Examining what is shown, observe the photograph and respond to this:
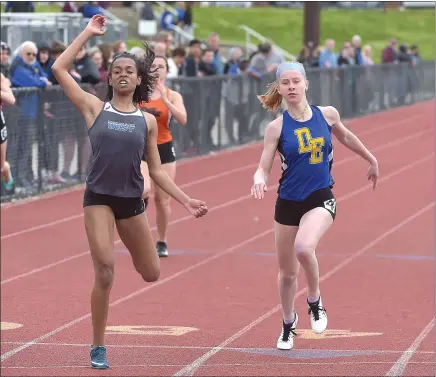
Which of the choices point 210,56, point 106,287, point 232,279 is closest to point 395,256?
point 232,279

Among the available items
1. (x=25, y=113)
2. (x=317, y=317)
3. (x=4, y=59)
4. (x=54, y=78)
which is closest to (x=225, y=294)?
(x=317, y=317)

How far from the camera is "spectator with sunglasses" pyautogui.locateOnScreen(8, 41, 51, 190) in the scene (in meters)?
18.5

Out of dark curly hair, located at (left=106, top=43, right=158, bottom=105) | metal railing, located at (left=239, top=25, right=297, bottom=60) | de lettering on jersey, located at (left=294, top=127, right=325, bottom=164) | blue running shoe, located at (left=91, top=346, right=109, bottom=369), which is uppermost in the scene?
dark curly hair, located at (left=106, top=43, right=158, bottom=105)

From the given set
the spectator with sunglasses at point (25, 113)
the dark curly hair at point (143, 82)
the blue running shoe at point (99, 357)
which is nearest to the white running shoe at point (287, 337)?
the blue running shoe at point (99, 357)

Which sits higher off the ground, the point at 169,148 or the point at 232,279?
the point at 169,148

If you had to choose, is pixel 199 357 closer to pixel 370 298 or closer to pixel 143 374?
pixel 143 374

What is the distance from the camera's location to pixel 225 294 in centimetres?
1231

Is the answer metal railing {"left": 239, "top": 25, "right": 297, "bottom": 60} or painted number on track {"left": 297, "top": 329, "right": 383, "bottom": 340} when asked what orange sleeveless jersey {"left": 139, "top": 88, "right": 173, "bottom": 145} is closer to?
painted number on track {"left": 297, "top": 329, "right": 383, "bottom": 340}

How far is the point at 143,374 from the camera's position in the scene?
8.72 metres

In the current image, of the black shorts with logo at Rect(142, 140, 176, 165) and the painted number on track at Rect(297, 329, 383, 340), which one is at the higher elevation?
the black shorts with logo at Rect(142, 140, 176, 165)

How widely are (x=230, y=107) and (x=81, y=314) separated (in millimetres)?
15903

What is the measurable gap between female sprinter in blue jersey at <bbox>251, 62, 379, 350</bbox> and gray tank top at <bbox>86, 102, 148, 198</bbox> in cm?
79

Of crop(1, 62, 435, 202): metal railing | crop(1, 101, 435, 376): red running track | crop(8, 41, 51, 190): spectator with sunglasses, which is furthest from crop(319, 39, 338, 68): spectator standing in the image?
crop(8, 41, 51, 190): spectator with sunglasses

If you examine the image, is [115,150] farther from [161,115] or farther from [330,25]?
[330,25]
